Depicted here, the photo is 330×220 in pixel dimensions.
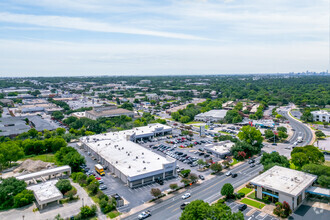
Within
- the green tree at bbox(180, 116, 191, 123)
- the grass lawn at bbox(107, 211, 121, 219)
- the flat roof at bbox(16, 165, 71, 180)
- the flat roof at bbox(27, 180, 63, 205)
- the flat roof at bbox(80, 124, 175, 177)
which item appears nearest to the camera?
the grass lawn at bbox(107, 211, 121, 219)

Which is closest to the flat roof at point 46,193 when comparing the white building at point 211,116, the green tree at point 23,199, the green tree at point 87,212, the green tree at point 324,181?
the green tree at point 23,199

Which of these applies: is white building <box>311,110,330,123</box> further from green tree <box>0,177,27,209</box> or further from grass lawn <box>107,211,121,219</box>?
green tree <box>0,177,27,209</box>

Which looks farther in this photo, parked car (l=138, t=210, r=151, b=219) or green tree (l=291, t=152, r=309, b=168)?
green tree (l=291, t=152, r=309, b=168)

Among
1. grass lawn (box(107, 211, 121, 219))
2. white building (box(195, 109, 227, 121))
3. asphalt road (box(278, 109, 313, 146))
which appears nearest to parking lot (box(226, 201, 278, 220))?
grass lawn (box(107, 211, 121, 219))

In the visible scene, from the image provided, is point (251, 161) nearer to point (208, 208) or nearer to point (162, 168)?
point (162, 168)

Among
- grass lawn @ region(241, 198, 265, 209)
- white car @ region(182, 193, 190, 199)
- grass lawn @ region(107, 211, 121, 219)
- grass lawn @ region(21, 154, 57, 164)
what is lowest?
grass lawn @ region(241, 198, 265, 209)

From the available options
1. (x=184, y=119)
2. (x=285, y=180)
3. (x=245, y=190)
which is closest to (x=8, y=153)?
(x=245, y=190)
